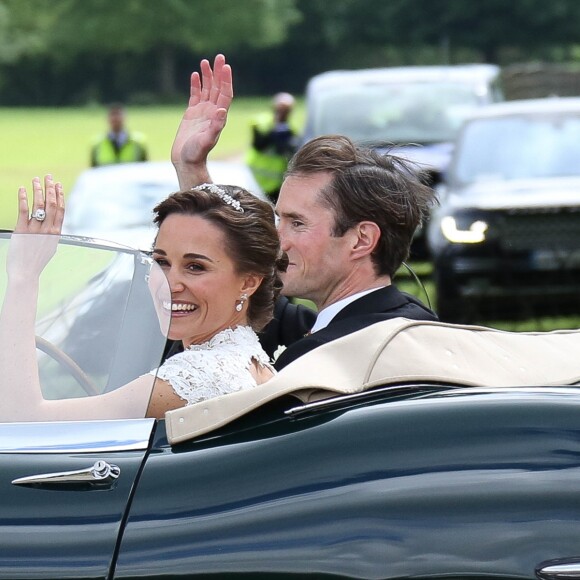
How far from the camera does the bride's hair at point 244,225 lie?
268cm

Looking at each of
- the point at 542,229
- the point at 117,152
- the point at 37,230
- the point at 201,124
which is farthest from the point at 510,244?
the point at 117,152

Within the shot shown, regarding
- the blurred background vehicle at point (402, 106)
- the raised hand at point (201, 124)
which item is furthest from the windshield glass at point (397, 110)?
the raised hand at point (201, 124)

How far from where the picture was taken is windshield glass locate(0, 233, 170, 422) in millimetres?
2311

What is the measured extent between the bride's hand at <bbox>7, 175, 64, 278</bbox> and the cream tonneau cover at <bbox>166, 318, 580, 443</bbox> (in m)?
0.47

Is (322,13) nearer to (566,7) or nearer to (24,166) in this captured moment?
(566,7)

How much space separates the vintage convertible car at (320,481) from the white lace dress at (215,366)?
0.58 feet

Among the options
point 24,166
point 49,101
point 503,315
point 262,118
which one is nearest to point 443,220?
point 503,315

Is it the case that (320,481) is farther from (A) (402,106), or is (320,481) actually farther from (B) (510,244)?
(A) (402,106)

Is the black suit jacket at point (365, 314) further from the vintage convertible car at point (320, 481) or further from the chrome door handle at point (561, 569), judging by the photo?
the chrome door handle at point (561, 569)

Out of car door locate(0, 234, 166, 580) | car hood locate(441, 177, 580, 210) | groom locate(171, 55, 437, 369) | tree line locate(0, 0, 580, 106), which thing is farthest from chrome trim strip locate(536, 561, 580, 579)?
tree line locate(0, 0, 580, 106)

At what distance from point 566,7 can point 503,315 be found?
242ft

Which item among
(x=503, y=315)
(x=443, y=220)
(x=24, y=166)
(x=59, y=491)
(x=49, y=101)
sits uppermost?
(x=59, y=491)

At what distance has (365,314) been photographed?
2.85 meters

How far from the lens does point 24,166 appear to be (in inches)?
1250
